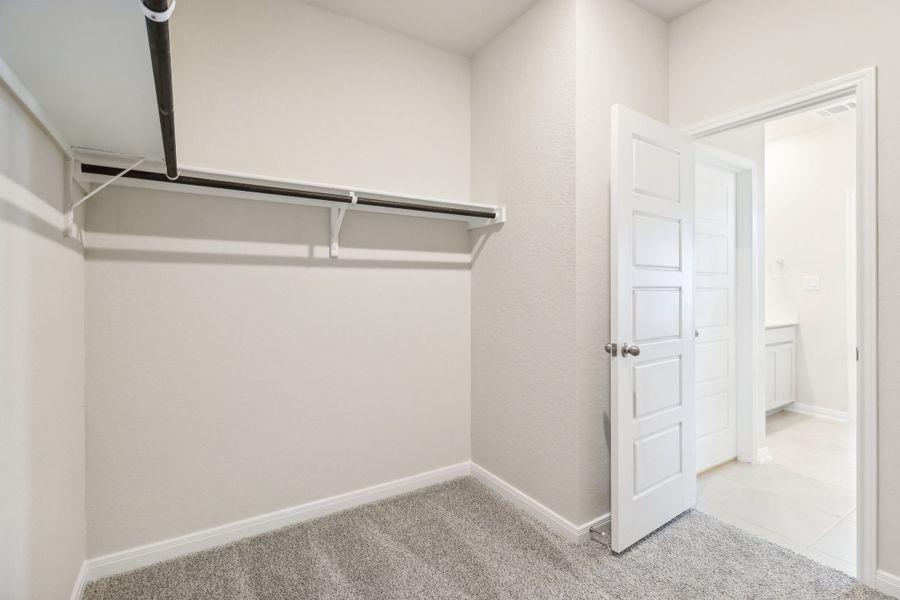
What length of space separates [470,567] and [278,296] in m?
1.53

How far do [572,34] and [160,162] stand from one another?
1908mm

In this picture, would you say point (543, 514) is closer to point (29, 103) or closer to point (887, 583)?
point (887, 583)

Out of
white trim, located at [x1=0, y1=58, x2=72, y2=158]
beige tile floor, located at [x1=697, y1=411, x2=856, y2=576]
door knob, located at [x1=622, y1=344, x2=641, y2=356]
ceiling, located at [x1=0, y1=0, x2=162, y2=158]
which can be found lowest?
beige tile floor, located at [x1=697, y1=411, x2=856, y2=576]

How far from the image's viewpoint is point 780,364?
4059 mm

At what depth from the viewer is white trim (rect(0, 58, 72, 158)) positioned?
963 mm

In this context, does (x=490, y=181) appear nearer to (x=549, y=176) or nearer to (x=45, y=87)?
(x=549, y=176)

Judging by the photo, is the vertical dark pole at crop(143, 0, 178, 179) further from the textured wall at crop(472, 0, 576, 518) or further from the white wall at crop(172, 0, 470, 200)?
the textured wall at crop(472, 0, 576, 518)

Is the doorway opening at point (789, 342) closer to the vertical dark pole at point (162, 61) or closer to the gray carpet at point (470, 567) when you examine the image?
the gray carpet at point (470, 567)

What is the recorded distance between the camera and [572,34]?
78.7 inches

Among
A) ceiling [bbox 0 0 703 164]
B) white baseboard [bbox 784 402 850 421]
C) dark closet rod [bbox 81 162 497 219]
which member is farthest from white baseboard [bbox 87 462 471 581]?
white baseboard [bbox 784 402 850 421]

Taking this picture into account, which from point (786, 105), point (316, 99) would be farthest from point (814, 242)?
point (316, 99)

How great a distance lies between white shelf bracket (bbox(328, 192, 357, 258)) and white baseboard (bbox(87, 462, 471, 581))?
132 cm

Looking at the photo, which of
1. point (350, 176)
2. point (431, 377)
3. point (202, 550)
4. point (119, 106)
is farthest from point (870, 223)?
point (202, 550)

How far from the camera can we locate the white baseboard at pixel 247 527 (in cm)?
178
